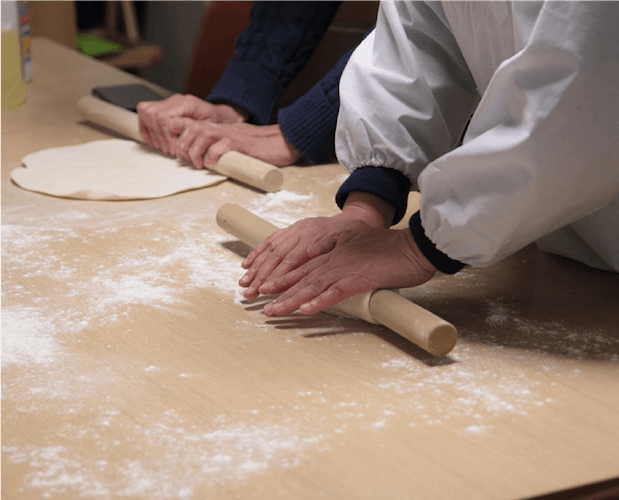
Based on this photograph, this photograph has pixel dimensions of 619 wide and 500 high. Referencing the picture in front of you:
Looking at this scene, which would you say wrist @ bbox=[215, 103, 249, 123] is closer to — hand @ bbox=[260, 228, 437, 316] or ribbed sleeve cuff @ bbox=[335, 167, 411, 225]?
ribbed sleeve cuff @ bbox=[335, 167, 411, 225]

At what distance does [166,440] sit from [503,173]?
0.47 metres

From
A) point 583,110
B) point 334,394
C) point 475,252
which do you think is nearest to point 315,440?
point 334,394

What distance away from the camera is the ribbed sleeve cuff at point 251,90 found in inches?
65.4

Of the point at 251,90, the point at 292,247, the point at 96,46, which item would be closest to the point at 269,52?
the point at 251,90

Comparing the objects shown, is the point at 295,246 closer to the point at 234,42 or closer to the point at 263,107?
the point at 263,107

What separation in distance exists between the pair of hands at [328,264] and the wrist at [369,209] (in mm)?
16

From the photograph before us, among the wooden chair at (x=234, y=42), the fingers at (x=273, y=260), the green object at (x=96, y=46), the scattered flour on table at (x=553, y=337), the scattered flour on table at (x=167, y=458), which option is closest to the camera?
the scattered flour on table at (x=167, y=458)

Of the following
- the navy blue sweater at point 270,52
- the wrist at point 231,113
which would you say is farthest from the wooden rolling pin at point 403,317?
the wrist at point 231,113

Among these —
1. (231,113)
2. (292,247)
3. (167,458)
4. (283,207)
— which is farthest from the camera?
(231,113)

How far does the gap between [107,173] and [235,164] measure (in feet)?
0.88

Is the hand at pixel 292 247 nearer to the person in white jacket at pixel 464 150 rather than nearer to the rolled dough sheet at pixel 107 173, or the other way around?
the person in white jacket at pixel 464 150

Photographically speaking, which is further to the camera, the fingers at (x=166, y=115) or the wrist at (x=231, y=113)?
the wrist at (x=231, y=113)

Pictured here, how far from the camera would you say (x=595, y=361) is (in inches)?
32.3

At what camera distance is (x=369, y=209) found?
105 centimetres
